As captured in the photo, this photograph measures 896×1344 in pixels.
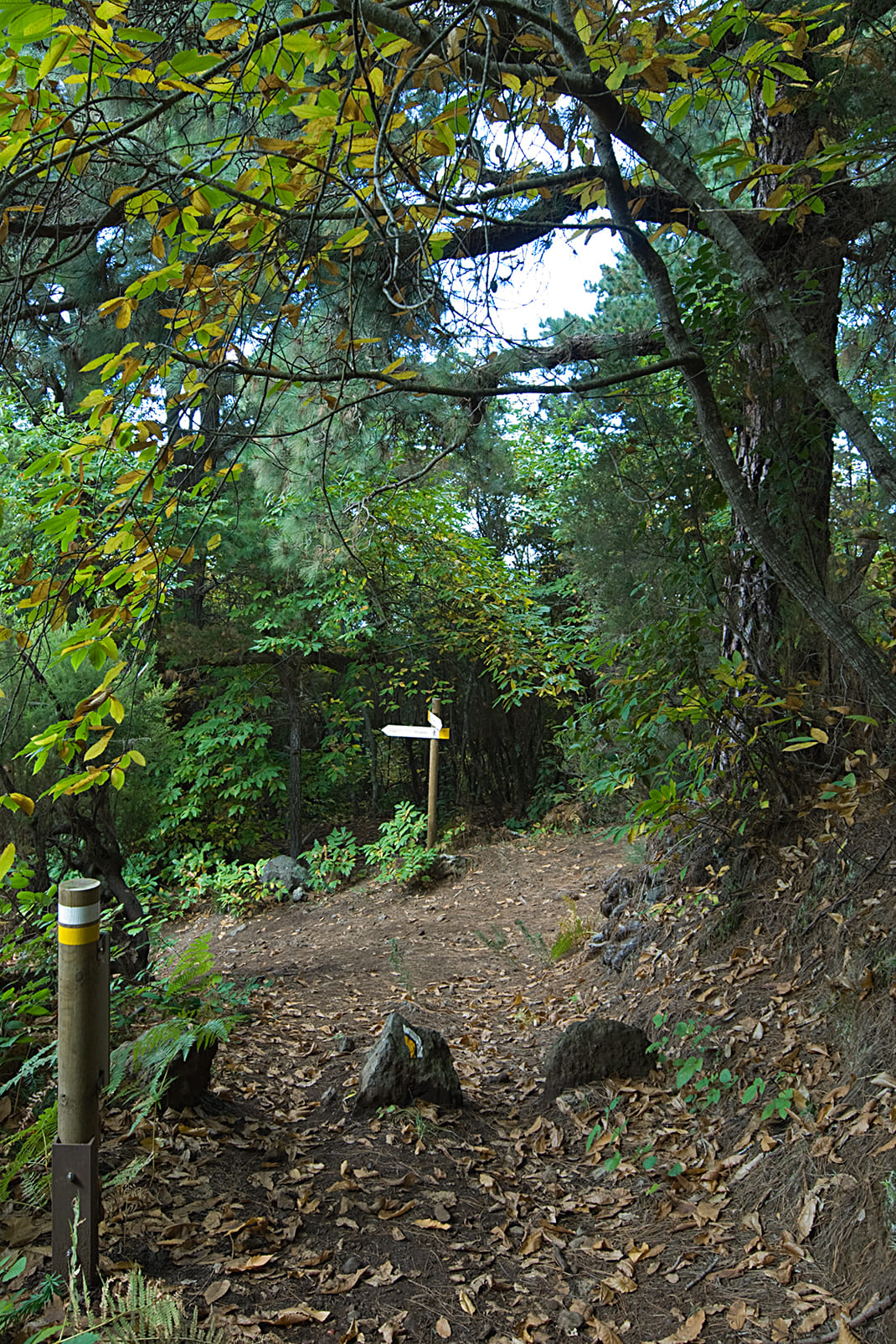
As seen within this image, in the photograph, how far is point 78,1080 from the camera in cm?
234

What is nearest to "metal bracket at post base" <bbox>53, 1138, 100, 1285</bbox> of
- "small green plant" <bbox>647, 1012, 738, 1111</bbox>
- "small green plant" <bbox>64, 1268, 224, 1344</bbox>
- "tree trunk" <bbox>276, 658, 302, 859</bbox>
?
"small green plant" <bbox>64, 1268, 224, 1344</bbox>

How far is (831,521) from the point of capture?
4.41 metres

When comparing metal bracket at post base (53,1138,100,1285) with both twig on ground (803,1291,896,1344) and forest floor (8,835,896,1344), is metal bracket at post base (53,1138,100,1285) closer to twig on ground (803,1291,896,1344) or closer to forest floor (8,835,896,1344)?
forest floor (8,835,896,1344)

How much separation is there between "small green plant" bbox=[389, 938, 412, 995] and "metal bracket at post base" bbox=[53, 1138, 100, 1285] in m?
3.83

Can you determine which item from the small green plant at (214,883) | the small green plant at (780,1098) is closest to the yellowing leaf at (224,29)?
the small green plant at (780,1098)

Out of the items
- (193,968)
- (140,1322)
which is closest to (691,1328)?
(140,1322)

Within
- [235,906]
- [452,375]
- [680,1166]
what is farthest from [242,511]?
[680,1166]

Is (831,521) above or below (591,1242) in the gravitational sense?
above

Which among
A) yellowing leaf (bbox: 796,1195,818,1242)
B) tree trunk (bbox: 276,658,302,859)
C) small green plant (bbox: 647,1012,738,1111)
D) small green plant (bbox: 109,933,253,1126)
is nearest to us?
yellowing leaf (bbox: 796,1195,818,1242)

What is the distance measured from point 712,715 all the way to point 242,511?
7.92 m

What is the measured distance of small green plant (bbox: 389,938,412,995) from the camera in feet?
20.3

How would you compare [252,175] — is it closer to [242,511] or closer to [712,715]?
[712,715]

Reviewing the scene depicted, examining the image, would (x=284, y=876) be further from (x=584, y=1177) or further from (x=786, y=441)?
(x=786, y=441)

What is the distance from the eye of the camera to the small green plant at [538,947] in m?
6.41
